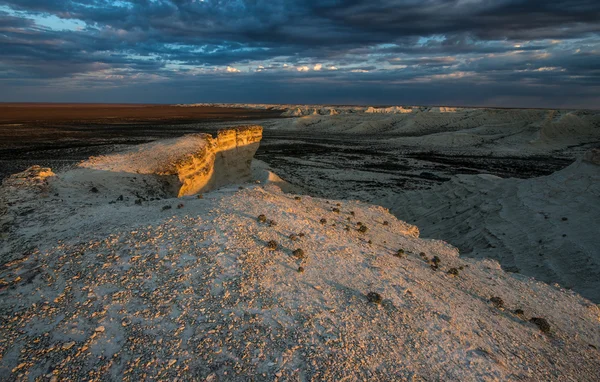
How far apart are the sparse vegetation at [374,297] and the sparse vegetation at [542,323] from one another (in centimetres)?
381

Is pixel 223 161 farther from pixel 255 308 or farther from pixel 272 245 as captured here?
pixel 255 308

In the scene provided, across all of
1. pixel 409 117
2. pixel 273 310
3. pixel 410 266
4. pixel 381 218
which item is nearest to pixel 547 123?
pixel 409 117

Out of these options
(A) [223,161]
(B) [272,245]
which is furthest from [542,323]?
(A) [223,161]

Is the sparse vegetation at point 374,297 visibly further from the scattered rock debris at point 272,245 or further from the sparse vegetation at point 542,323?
the sparse vegetation at point 542,323

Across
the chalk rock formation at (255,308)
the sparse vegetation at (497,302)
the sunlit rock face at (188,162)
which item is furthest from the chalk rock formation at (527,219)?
the sunlit rock face at (188,162)

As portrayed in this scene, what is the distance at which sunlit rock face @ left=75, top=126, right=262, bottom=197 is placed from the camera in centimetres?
1580

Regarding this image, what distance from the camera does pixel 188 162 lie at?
687 inches

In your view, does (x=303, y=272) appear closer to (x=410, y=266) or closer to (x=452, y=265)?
(x=410, y=266)

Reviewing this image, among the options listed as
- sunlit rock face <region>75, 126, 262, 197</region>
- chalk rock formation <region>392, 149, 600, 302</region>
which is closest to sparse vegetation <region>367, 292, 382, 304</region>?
chalk rock formation <region>392, 149, 600, 302</region>

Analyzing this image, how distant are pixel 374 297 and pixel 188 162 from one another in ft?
44.3

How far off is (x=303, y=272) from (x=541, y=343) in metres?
4.96

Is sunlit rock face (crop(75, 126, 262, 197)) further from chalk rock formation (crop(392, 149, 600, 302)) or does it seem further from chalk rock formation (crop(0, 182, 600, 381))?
chalk rock formation (crop(392, 149, 600, 302))

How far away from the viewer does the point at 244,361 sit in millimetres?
4879

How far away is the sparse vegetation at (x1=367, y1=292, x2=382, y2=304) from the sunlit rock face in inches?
452
